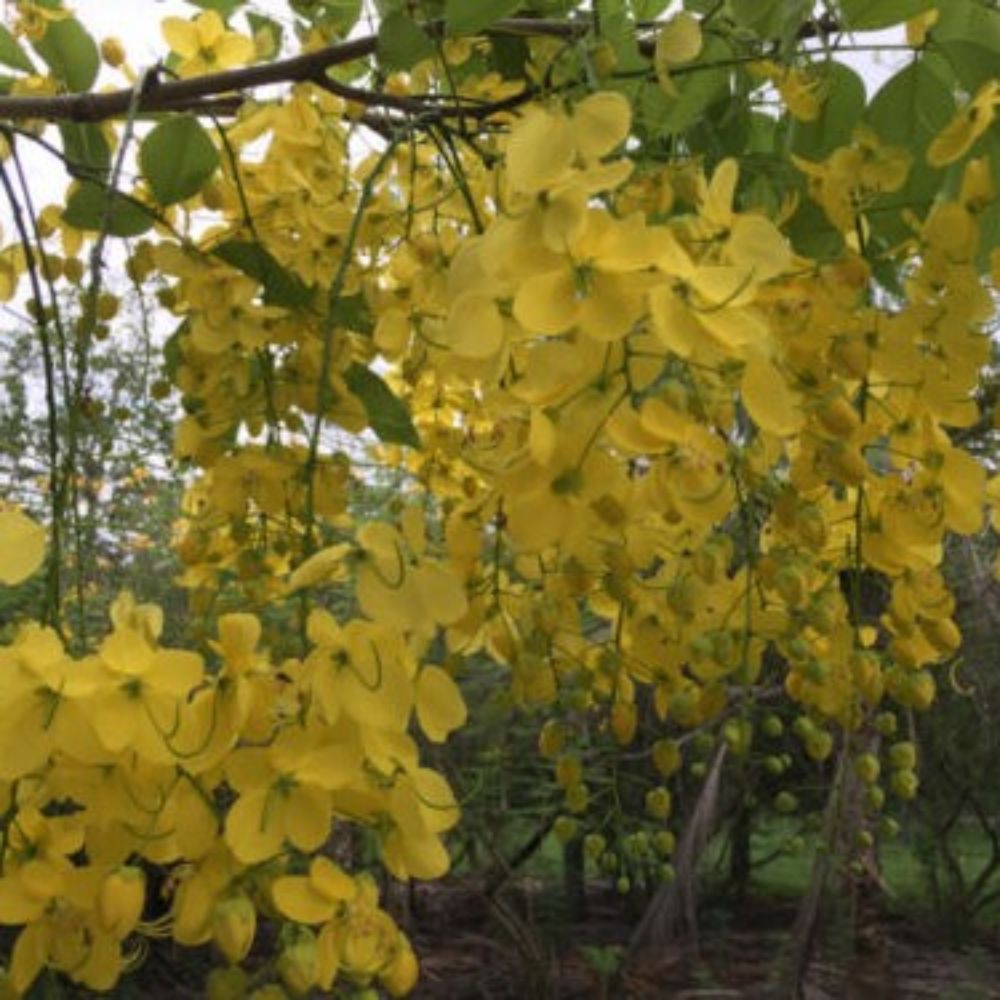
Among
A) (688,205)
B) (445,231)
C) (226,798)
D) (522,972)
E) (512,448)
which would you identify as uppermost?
(445,231)

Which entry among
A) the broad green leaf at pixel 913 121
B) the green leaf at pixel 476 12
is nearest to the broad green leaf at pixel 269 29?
the green leaf at pixel 476 12

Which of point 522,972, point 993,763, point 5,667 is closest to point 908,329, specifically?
point 5,667

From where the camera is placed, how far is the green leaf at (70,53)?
857 mm

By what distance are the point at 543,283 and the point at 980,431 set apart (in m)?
0.97

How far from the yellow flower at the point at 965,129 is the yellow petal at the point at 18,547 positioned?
358mm

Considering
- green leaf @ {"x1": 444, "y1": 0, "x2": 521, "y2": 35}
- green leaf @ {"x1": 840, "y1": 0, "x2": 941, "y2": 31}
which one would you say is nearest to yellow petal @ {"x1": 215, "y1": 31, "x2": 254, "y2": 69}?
green leaf @ {"x1": 444, "y1": 0, "x2": 521, "y2": 35}

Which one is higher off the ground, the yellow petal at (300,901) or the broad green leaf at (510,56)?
A: the broad green leaf at (510,56)

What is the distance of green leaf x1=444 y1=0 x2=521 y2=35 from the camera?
0.63 m

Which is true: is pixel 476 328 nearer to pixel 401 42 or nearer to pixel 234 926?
pixel 234 926

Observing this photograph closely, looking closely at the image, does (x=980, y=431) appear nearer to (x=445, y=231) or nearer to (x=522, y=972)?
(x=445, y=231)

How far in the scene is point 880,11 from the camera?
2.10 feet

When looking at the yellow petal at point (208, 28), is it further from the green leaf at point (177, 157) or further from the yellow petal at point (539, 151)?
the yellow petal at point (539, 151)

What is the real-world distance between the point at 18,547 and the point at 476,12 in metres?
0.32

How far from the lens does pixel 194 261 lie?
31.8 inches
